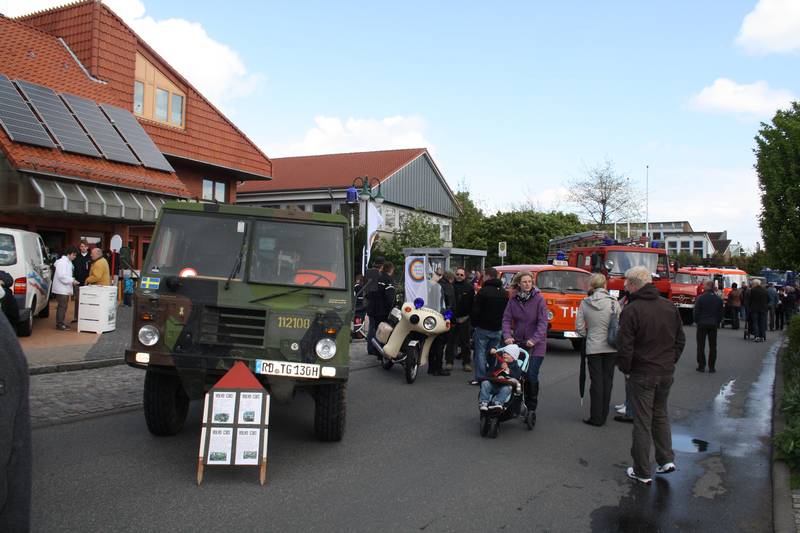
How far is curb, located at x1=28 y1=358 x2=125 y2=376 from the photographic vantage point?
401 inches

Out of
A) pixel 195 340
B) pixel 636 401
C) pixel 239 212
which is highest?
pixel 239 212

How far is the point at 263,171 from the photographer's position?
27.5m

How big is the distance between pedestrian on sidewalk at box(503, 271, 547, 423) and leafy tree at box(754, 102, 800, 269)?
36.9 feet

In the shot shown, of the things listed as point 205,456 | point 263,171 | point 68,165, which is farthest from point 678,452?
point 263,171

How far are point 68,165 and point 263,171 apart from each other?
1033cm

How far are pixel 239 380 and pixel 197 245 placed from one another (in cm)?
181

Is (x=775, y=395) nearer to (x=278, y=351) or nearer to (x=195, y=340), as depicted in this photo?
(x=278, y=351)

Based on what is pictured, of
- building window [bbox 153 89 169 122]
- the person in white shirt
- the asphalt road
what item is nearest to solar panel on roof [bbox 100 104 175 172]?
building window [bbox 153 89 169 122]

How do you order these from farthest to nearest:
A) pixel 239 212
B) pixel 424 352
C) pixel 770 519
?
pixel 424 352, pixel 239 212, pixel 770 519

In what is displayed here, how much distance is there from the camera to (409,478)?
590 centimetres

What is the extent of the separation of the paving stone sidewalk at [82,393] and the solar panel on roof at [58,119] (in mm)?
9374

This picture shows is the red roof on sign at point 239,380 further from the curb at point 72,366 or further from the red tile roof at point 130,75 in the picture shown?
the red tile roof at point 130,75

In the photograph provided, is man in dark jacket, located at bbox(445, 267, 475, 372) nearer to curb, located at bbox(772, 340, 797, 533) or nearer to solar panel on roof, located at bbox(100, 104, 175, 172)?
curb, located at bbox(772, 340, 797, 533)

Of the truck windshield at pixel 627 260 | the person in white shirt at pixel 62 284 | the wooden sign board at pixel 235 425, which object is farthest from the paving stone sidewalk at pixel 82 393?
the truck windshield at pixel 627 260
